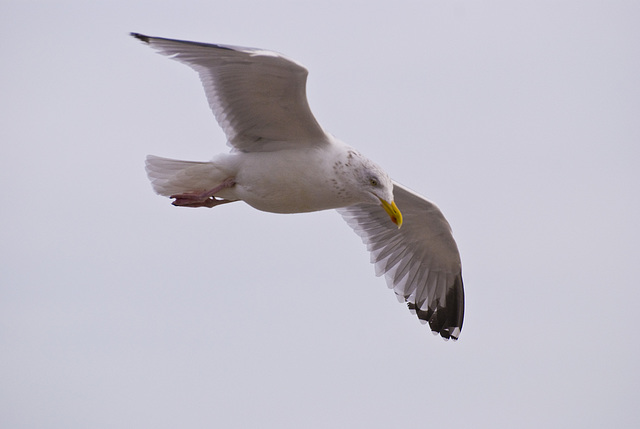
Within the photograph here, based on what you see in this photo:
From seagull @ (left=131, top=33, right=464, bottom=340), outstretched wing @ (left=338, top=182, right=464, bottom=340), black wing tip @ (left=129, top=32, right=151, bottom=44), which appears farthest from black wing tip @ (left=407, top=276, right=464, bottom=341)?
black wing tip @ (left=129, top=32, right=151, bottom=44)

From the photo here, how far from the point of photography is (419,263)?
784cm

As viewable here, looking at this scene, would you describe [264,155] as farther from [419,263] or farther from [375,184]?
[419,263]

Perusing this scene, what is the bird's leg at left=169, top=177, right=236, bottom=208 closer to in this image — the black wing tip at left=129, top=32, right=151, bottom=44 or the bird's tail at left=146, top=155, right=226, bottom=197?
the bird's tail at left=146, top=155, right=226, bottom=197

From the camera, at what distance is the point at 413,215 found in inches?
292

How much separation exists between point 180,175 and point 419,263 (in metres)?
2.28

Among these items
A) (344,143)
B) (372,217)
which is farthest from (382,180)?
(372,217)

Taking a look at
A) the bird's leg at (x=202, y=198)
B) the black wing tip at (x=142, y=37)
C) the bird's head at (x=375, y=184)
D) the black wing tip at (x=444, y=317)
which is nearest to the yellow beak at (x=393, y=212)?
the bird's head at (x=375, y=184)

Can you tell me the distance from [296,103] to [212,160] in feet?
2.41

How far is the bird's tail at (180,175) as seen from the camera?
21.0ft

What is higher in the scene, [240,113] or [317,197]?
[240,113]

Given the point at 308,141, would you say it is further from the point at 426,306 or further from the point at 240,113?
the point at 426,306

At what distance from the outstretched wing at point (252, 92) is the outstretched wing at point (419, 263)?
1.57m

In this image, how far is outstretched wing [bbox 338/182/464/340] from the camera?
7.66 m

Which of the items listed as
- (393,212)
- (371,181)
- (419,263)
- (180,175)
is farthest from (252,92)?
(419,263)
